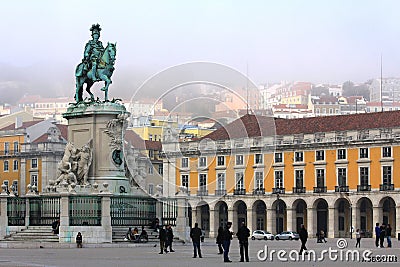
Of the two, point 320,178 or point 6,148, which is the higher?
point 6,148

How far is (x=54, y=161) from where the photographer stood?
10319 cm

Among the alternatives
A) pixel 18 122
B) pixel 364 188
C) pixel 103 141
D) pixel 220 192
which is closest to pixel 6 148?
pixel 18 122

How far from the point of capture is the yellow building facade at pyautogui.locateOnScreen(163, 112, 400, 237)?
89.1 metres

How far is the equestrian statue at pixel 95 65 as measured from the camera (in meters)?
44.6

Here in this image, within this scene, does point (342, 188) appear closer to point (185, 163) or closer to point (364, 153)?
point (364, 153)

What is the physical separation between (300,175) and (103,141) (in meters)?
52.5

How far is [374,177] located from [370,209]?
3.15m

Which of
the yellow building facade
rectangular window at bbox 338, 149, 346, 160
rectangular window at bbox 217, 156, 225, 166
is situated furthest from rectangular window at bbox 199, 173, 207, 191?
rectangular window at bbox 338, 149, 346, 160

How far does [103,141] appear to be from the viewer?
4375 cm

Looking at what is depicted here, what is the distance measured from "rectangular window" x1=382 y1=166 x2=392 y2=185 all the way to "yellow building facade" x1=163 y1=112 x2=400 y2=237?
81 millimetres

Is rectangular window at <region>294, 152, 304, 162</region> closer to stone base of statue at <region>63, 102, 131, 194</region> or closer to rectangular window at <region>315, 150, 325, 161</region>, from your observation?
rectangular window at <region>315, 150, 325, 161</region>

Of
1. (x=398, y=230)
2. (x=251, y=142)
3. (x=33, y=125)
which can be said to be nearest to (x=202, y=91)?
(x=398, y=230)

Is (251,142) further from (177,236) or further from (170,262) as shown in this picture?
(170,262)

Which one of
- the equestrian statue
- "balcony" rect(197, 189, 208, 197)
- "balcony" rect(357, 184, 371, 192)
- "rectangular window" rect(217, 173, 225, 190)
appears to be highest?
the equestrian statue
